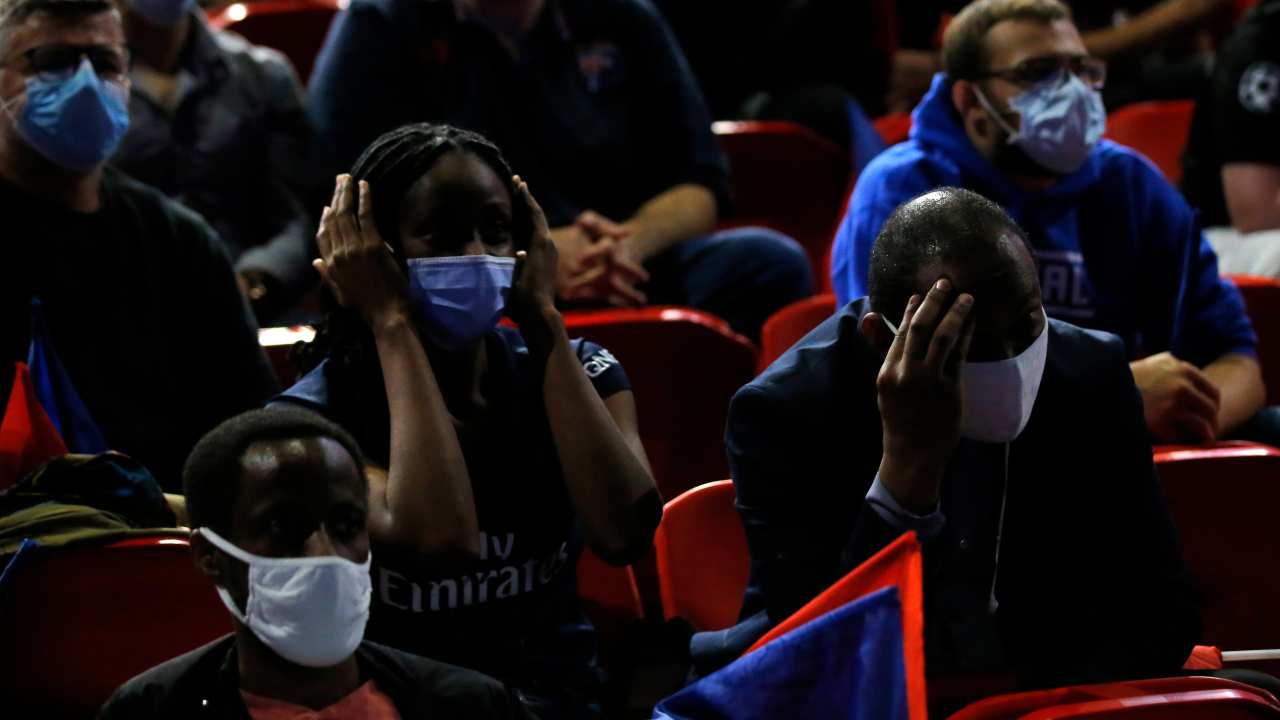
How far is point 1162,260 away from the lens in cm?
363

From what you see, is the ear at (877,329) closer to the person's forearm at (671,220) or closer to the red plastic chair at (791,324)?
the red plastic chair at (791,324)

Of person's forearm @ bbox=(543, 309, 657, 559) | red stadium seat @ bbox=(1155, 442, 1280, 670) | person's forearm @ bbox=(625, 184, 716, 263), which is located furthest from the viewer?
person's forearm @ bbox=(625, 184, 716, 263)

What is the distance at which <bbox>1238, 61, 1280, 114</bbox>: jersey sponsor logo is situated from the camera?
172 inches

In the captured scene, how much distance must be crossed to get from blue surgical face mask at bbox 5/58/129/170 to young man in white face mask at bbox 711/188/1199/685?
1.42 metres

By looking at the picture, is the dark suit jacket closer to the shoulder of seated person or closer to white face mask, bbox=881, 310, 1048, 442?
white face mask, bbox=881, 310, 1048, 442

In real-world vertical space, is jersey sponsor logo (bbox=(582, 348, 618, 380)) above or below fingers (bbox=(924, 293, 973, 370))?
below

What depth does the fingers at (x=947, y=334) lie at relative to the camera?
226 centimetres

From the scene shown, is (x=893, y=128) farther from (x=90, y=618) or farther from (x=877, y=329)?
(x=90, y=618)

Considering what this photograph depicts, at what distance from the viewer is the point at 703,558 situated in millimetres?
2725

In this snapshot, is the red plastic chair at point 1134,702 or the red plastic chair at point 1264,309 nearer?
the red plastic chair at point 1134,702

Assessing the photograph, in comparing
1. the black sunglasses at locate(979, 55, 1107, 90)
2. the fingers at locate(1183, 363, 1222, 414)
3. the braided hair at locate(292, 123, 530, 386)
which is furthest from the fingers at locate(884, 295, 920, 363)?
the black sunglasses at locate(979, 55, 1107, 90)

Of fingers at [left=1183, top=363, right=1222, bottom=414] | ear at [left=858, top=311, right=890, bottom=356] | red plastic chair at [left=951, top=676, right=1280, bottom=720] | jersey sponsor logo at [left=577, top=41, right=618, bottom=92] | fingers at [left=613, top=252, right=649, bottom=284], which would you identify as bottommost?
fingers at [left=613, top=252, right=649, bottom=284]

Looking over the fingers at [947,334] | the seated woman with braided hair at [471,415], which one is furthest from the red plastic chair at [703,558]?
the fingers at [947,334]

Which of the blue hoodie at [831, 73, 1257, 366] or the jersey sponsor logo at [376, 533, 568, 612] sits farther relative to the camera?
the blue hoodie at [831, 73, 1257, 366]
